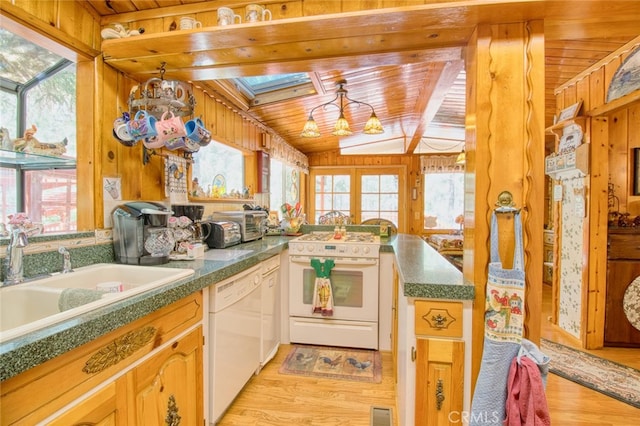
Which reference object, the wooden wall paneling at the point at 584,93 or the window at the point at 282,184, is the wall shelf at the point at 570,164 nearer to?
the wooden wall paneling at the point at 584,93

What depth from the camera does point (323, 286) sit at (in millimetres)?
2430

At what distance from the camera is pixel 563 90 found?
115 inches

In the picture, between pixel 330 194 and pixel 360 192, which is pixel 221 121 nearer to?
pixel 330 194

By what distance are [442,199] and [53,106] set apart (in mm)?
5788

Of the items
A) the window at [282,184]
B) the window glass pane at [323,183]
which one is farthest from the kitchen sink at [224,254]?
the window glass pane at [323,183]

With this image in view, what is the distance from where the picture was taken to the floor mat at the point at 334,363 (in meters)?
2.14

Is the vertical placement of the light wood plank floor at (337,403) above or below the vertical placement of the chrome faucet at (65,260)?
below

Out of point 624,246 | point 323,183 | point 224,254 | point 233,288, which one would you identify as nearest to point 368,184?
point 323,183

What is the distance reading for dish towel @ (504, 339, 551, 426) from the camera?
104 centimetres

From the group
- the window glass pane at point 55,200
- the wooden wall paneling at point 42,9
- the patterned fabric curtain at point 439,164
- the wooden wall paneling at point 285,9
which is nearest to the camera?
the wooden wall paneling at point 42,9

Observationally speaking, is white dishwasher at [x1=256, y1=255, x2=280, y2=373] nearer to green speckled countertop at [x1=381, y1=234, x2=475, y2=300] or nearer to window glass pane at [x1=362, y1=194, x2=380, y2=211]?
green speckled countertop at [x1=381, y1=234, x2=475, y2=300]

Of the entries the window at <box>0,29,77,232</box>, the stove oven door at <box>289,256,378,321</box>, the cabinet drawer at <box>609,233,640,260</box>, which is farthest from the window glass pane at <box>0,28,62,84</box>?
the cabinet drawer at <box>609,233,640,260</box>

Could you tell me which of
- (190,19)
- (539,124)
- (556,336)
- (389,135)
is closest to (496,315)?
(539,124)

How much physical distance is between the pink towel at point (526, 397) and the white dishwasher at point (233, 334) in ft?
4.10
